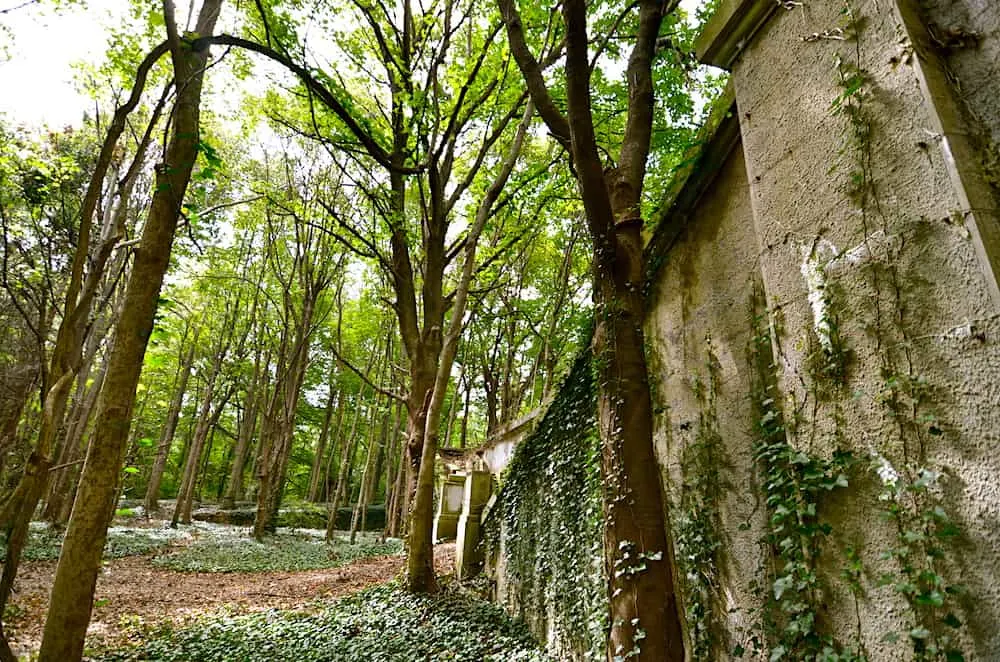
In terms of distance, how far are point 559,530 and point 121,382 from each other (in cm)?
405

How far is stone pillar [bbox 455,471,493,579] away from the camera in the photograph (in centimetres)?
763

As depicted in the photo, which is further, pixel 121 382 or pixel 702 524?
pixel 121 382

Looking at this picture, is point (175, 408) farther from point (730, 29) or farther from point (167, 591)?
point (730, 29)

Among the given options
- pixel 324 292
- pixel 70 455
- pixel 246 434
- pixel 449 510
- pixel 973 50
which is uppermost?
pixel 324 292

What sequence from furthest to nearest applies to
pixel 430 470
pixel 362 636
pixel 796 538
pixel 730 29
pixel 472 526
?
pixel 472 526
pixel 430 470
pixel 362 636
pixel 730 29
pixel 796 538

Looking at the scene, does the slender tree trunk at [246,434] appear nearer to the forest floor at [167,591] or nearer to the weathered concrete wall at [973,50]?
the forest floor at [167,591]

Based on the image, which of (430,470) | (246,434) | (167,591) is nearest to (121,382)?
(430,470)

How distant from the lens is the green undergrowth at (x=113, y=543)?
33.7ft

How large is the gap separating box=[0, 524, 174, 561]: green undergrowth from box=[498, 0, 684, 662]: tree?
11717mm


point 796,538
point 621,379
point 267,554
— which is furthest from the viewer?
point 267,554

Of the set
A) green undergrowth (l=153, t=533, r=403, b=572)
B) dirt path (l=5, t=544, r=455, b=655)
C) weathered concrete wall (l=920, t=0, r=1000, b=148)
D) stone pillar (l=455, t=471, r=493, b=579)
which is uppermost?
weathered concrete wall (l=920, t=0, r=1000, b=148)

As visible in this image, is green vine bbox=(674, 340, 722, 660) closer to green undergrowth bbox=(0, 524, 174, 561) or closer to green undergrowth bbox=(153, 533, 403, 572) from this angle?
green undergrowth bbox=(153, 533, 403, 572)

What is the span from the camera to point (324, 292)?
1862cm

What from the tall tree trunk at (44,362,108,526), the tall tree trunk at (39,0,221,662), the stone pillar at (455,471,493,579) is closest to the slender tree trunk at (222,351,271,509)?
the tall tree trunk at (44,362,108,526)
